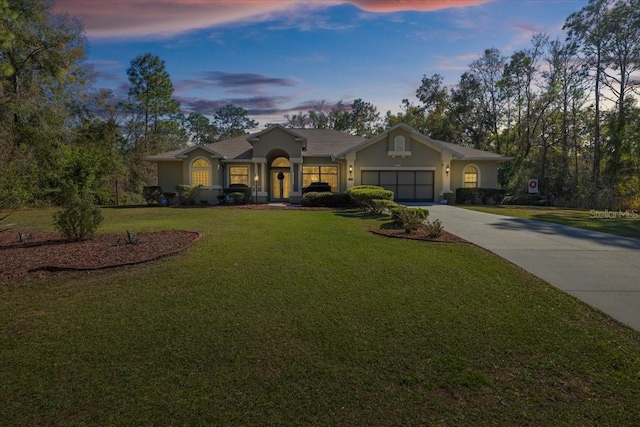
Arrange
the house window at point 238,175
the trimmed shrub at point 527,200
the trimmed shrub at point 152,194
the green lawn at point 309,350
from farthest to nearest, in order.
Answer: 1. the trimmed shrub at point 527,200
2. the house window at point 238,175
3. the trimmed shrub at point 152,194
4. the green lawn at point 309,350

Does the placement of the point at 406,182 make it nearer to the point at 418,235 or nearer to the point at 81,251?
the point at 418,235

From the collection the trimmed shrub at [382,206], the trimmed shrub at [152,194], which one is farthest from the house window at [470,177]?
the trimmed shrub at [152,194]

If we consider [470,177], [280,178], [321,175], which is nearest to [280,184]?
[280,178]

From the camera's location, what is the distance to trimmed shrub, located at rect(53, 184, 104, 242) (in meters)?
8.11

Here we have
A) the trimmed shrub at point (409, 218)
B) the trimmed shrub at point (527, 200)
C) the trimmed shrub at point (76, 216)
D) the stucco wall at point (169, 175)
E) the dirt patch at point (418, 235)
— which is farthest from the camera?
the trimmed shrub at point (527, 200)

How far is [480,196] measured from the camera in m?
22.2

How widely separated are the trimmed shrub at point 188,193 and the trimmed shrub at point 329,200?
272 inches

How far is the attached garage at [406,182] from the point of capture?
22953 millimetres

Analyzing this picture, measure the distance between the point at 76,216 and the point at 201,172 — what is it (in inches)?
567

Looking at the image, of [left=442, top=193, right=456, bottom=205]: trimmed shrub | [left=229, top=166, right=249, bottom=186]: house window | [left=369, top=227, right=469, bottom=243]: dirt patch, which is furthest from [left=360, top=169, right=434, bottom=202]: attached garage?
[left=369, top=227, right=469, bottom=243]: dirt patch

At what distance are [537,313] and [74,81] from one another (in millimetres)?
28933

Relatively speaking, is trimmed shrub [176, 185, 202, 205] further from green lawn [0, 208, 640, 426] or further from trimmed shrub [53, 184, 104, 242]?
green lawn [0, 208, 640, 426]

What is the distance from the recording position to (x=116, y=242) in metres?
8.21

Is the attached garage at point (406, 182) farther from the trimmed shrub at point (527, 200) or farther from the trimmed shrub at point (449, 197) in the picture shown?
the trimmed shrub at point (527, 200)
